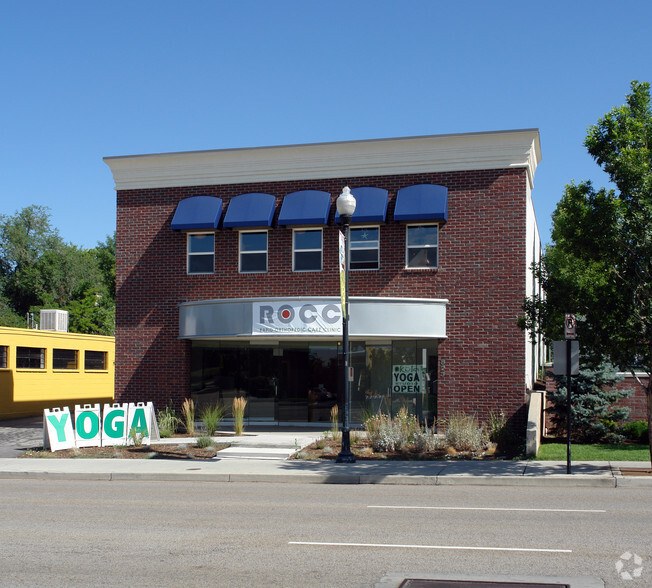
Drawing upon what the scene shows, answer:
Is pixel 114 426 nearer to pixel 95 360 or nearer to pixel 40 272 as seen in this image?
pixel 95 360

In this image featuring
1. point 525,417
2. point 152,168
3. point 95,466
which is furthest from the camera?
point 152,168

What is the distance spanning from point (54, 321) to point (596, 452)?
26004 millimetres

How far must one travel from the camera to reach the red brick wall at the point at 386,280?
69.6 ft

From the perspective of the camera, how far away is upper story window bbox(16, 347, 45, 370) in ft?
101

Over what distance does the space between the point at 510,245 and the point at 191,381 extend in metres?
10.7

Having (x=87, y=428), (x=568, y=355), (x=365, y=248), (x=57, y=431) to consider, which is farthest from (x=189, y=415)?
(x=568, y=355)

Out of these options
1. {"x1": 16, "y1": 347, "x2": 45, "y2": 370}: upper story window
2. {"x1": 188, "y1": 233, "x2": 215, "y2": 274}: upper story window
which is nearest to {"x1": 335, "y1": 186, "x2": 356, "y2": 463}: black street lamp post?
{"x1": 188, "y1": 233, "x2": 215, "y2": 274}: upper story window

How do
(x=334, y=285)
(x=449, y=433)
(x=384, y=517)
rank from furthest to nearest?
1. (x=334, y=285)
2. (x=449, y=433)
3. (x=384, y=517)

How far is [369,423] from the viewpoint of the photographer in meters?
19.2

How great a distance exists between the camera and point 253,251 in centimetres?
2328

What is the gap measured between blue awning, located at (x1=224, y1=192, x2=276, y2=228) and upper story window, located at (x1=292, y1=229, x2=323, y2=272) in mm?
1036

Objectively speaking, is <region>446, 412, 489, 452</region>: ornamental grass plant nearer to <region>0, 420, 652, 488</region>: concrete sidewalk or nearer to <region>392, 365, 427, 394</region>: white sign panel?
<region>0, 420, 652, 488</region>: concrete sidewalk

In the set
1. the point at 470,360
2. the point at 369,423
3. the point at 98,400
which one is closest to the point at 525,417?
the point at 470,360

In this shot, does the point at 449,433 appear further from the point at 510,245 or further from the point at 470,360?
the point at 510,245
